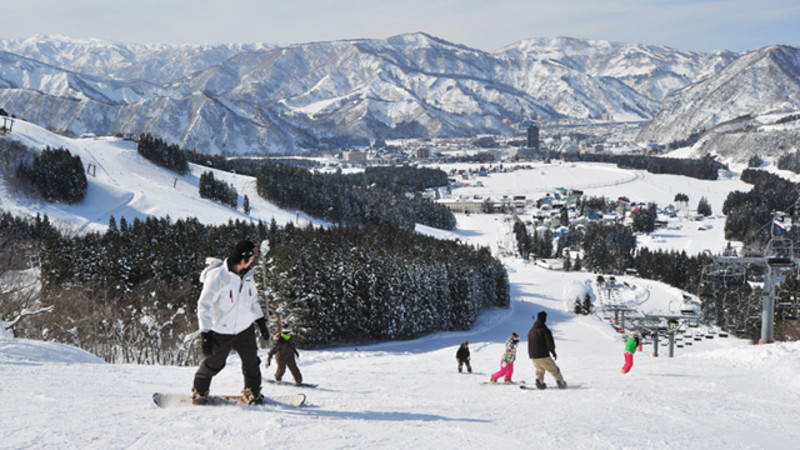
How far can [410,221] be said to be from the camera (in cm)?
12425

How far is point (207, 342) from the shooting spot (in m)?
8.05

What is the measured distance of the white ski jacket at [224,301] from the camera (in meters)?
8.01

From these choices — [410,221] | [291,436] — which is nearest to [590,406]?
[291,436]

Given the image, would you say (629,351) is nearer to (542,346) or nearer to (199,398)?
(542,346)

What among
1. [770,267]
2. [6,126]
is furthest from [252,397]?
[6,126]

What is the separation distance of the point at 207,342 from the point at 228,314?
45 centimetres

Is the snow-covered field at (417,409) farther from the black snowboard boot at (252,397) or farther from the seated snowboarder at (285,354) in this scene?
the seated snowboarder at (285,354)

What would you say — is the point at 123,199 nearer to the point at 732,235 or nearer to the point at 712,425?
the point at 712,425

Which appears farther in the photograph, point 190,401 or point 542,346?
point 542,346

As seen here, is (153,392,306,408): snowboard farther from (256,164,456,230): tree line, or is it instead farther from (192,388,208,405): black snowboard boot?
(256,164,456,230): tree line

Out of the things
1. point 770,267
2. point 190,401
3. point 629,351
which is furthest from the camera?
point 770,267

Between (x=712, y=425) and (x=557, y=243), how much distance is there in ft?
450

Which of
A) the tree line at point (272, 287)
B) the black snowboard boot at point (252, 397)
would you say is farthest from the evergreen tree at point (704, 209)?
the black snowboard boot at point (252, 397)

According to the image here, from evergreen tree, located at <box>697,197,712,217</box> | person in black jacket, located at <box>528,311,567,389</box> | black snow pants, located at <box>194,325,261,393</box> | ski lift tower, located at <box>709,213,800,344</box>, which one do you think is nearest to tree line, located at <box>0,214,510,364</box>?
person in black jacket, located at <box>528,311,567,389</box>
